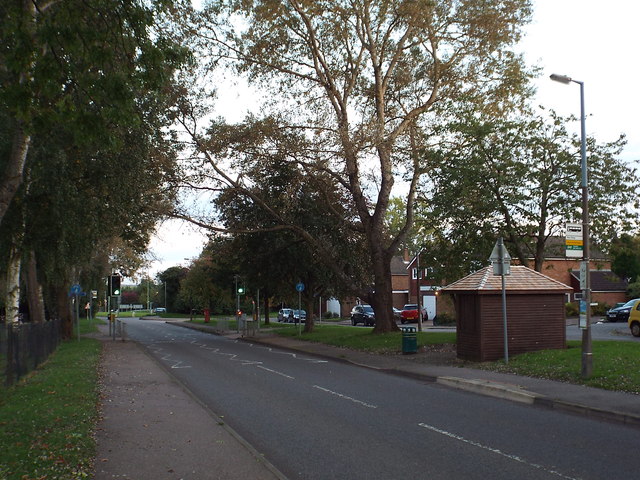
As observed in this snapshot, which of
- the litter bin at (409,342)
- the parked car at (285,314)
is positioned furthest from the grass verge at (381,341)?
the parked car at (285,314)

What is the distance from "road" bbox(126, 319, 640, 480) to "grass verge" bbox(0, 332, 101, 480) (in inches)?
89.1

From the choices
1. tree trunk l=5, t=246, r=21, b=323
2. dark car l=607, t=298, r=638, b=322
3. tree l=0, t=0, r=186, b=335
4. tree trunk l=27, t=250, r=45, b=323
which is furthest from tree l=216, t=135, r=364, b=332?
dark car l=607, t=298, r=638, b=322

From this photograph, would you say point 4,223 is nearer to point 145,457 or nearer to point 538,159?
point 145,457

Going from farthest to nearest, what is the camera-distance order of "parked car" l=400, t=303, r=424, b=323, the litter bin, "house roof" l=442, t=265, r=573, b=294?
"parked car" l=400, t=303, r=424, b=323 < the litter bin < "house roof" l=442, t=265, r=573, b=294

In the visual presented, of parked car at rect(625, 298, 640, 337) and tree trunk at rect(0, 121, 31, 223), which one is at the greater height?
tree trunk at rect(0, 121, 31, 223)

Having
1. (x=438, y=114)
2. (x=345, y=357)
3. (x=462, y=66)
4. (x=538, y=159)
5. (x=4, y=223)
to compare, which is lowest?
(x=345, y=357)

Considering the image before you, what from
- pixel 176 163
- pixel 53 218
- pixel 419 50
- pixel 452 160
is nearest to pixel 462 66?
pixel 419 50

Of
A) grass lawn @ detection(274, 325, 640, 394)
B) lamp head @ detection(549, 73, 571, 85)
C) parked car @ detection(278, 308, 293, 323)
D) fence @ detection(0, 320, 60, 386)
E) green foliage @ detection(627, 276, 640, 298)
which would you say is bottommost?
parked car @ detection(278, 308, 293, 323)

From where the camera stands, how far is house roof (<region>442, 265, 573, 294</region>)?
58.4 feet

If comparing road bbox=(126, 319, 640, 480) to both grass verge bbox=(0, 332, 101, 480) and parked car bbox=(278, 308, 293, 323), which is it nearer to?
grass verge bbox=(0, 332, 101, 480)

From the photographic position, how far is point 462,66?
26500mm

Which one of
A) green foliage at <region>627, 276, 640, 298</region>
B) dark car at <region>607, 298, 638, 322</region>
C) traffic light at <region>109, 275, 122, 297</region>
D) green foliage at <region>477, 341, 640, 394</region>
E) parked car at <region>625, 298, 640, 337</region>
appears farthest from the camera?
green foliage at <region>627, 276, 640, 298</region>

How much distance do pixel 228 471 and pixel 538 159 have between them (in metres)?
18.7

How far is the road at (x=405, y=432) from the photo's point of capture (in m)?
7.14
